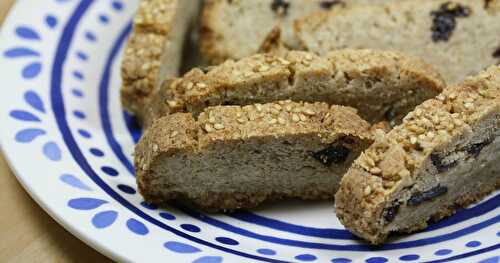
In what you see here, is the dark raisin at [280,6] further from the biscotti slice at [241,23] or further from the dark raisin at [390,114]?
the dark raisin at [390,114]

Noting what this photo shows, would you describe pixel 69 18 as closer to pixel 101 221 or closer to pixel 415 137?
pixel 101 221

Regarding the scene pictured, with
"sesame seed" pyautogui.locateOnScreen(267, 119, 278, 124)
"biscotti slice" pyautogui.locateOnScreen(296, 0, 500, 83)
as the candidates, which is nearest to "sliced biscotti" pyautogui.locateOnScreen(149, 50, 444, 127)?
"sesame seed" pyautogui.locateOnScreen(267, 119, 278, 124)

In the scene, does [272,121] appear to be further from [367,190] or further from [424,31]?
[424,31]

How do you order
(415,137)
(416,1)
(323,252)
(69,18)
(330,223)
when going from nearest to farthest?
(415,137)
(323,252)
(330,223)
(416,1)
(69,18)

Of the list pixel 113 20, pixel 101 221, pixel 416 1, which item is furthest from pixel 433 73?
pixel 113 20

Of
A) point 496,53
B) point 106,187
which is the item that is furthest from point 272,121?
point 496,53

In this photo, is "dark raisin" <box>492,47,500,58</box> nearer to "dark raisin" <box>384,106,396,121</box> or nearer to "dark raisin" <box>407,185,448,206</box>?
"dark raisin" <box>384,106,396,121</box>
